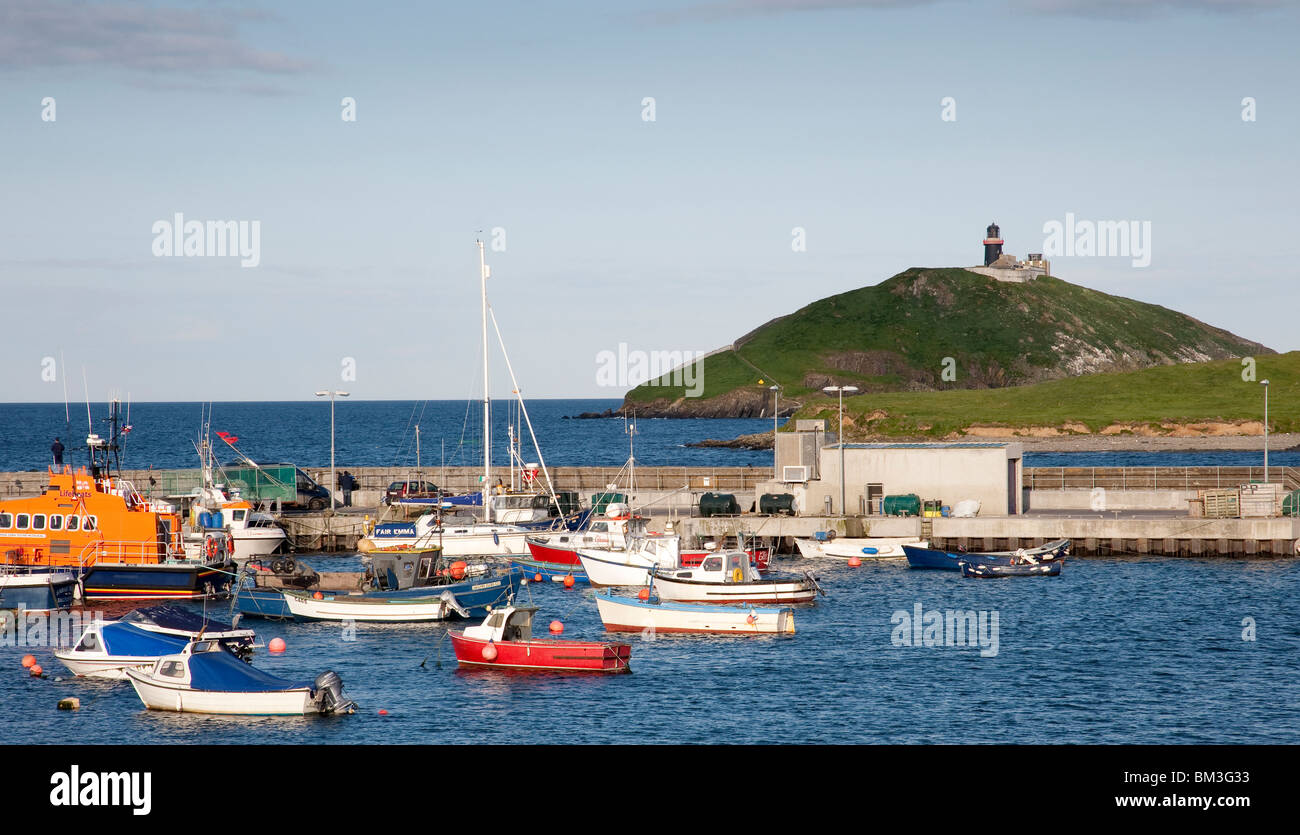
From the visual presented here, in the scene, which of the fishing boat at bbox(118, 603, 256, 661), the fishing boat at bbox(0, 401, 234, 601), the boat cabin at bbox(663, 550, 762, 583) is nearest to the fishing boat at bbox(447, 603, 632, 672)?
the fishing boat at bbox(118, 603, 256, 661)

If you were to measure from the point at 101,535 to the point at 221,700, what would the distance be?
87.8 ft

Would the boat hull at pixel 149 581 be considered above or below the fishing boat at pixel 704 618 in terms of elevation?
above

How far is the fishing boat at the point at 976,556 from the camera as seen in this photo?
64.9 metres

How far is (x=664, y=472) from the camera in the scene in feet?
311

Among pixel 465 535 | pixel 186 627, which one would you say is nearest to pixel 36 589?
pixel 186 627

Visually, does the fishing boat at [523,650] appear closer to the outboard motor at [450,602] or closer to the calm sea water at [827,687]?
the calm sea water at [827,687]

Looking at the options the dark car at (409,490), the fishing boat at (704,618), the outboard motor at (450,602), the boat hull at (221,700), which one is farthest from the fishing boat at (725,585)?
the dark car at (409,490)

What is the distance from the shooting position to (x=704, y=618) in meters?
50.3

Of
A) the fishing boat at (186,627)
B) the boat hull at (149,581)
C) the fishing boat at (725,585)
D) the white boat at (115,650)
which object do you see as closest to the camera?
the fishing boat at (186,627)

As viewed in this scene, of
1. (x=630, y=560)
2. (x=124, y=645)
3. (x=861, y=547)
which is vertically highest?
(x=630, y=560)

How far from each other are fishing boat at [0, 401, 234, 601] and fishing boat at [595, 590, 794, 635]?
2067cm

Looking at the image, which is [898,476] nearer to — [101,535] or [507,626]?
[507,626]

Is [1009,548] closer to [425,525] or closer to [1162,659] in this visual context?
[1162,659]

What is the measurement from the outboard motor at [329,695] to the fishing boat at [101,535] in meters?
23.9
